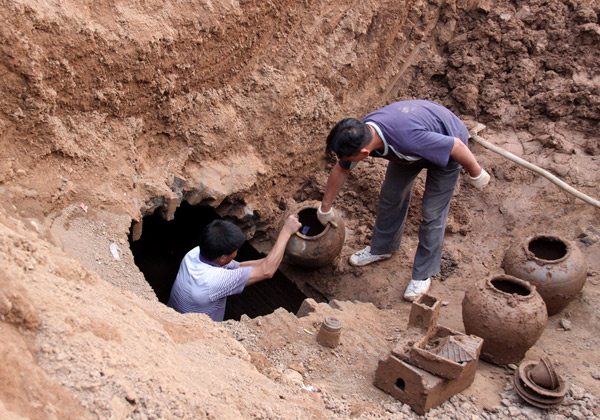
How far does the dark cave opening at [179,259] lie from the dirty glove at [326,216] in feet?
3.23

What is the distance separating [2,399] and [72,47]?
2.93 m

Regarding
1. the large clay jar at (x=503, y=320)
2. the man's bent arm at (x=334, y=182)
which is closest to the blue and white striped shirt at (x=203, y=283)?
the man's bent arm at (x=334, y=182)

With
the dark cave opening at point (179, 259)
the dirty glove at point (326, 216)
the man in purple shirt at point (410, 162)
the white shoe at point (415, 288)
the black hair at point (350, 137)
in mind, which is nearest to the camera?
the black hair at point (350, 137)

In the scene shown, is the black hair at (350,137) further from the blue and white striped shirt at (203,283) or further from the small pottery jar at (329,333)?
the small pottery jar at (329,333)

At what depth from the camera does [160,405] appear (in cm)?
197

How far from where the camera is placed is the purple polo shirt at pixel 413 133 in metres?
3.92

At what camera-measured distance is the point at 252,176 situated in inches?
211

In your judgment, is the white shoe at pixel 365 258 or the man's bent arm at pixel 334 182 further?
the white shoe at pixel 365 258

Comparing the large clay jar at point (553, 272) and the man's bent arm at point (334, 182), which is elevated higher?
the man's bent arm at point (334, 182)

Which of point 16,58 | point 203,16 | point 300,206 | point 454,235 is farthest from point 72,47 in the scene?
point 454,235

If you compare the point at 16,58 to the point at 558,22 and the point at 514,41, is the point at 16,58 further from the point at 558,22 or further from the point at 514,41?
the point at 558,22

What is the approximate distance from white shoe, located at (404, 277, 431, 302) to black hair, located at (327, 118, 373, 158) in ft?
5.12

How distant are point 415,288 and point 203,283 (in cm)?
206

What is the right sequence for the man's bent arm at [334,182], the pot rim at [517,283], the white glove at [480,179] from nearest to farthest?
the pot rim at [517,283] → the white glove at [480,179] → the man's bent arm at [334,182]
